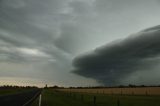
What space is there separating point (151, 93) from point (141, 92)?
22.7 ft

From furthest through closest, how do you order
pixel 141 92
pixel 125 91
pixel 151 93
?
pixel 125 91, pixel 141 92, pixel 151 93

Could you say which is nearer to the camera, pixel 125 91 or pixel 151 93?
pixel 151 93

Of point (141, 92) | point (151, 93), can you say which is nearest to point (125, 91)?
point (141, 92)

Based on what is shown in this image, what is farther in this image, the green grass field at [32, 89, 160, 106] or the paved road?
the green grass field at [32, 89, 160, 106]

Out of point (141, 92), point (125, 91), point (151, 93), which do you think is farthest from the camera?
point (125, 91)

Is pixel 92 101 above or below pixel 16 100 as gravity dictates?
below

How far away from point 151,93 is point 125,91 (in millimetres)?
18783

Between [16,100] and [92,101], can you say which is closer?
[16,100]

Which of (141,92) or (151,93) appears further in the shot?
(141,92)

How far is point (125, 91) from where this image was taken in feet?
370

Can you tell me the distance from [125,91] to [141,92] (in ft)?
38.9

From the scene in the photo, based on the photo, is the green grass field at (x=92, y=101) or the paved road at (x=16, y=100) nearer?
the paved road at (x=16, y=100)

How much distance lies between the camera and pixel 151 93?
95.2m

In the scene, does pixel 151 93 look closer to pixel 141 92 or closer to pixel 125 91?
pixel 141 92
